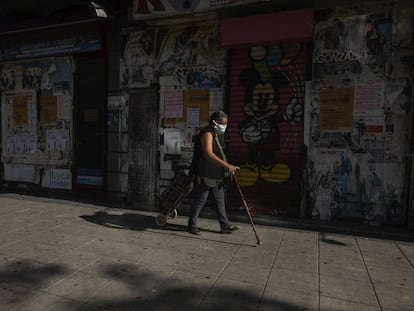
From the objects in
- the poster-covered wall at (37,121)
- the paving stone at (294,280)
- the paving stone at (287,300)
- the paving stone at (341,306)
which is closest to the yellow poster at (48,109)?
the poster-covered wall at (37,121)

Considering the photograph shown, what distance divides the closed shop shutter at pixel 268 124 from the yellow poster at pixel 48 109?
4.47 meters

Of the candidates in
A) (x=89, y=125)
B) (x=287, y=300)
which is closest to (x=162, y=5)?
(x=89, y=125)

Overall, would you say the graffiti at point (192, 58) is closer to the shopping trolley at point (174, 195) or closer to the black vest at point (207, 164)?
the black vest at point (207, 164)

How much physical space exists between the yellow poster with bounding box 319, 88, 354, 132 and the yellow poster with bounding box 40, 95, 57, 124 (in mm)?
6103

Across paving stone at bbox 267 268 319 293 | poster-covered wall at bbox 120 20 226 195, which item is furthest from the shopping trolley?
paving stone at bbox 267 268 319 293

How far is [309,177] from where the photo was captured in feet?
20.1

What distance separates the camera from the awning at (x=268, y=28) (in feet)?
18.9

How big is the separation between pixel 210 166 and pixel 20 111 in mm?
6087

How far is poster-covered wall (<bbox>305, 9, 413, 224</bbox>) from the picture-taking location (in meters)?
5.61

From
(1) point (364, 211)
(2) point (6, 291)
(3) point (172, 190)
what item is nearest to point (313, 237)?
(1) point (364, 211)

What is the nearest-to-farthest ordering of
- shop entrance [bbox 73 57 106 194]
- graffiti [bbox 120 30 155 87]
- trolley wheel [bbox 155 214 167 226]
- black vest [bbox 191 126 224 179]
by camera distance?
black vest [bbox 191 126 224 179] < trolley wheel [bbox 155 214 167 226] < graffiti [bbox 120 30 155 87] < shop entrance [bbox 73 57 106 194]

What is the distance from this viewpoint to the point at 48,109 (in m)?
8.30

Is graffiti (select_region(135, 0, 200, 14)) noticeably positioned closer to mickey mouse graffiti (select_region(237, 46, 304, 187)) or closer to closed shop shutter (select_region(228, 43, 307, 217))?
closed shop shutter (select_region(228, 43, 307, 217))

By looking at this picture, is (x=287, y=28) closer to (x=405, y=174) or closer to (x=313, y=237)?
(x=405, y=174)
